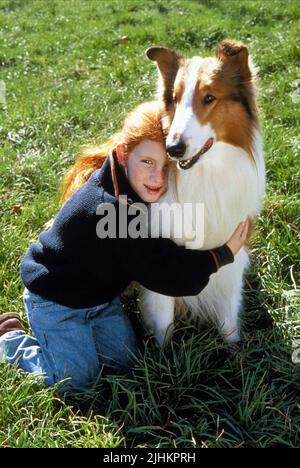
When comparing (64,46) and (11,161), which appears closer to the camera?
(11,161)

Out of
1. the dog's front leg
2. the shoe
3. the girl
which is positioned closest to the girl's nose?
the girl

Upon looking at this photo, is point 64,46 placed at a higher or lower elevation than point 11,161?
higher

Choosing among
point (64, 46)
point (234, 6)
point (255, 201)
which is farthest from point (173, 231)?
point (234, 6)

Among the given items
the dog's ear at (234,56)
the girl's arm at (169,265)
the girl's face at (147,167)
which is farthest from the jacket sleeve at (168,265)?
the dog's ear at (234,56)

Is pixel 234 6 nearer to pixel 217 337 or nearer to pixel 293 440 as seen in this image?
pixel 217 337

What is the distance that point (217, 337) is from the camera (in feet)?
10.7

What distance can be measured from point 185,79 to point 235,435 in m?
1.74

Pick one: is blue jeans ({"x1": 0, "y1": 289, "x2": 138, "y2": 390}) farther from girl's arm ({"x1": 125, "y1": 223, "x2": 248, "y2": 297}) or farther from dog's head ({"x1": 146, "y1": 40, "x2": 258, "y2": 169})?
dog's head ({"x1": 146, "y1": 40, "x2": 258, "y2": 169})

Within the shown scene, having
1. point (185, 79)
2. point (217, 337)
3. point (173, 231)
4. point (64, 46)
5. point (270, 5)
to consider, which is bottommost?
point (217, 337)

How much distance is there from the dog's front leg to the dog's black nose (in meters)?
0.94

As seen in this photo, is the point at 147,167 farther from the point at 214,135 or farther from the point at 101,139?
the point at 101,139

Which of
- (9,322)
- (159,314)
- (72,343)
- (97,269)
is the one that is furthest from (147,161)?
(9,322)

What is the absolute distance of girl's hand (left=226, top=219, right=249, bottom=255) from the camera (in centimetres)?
292
